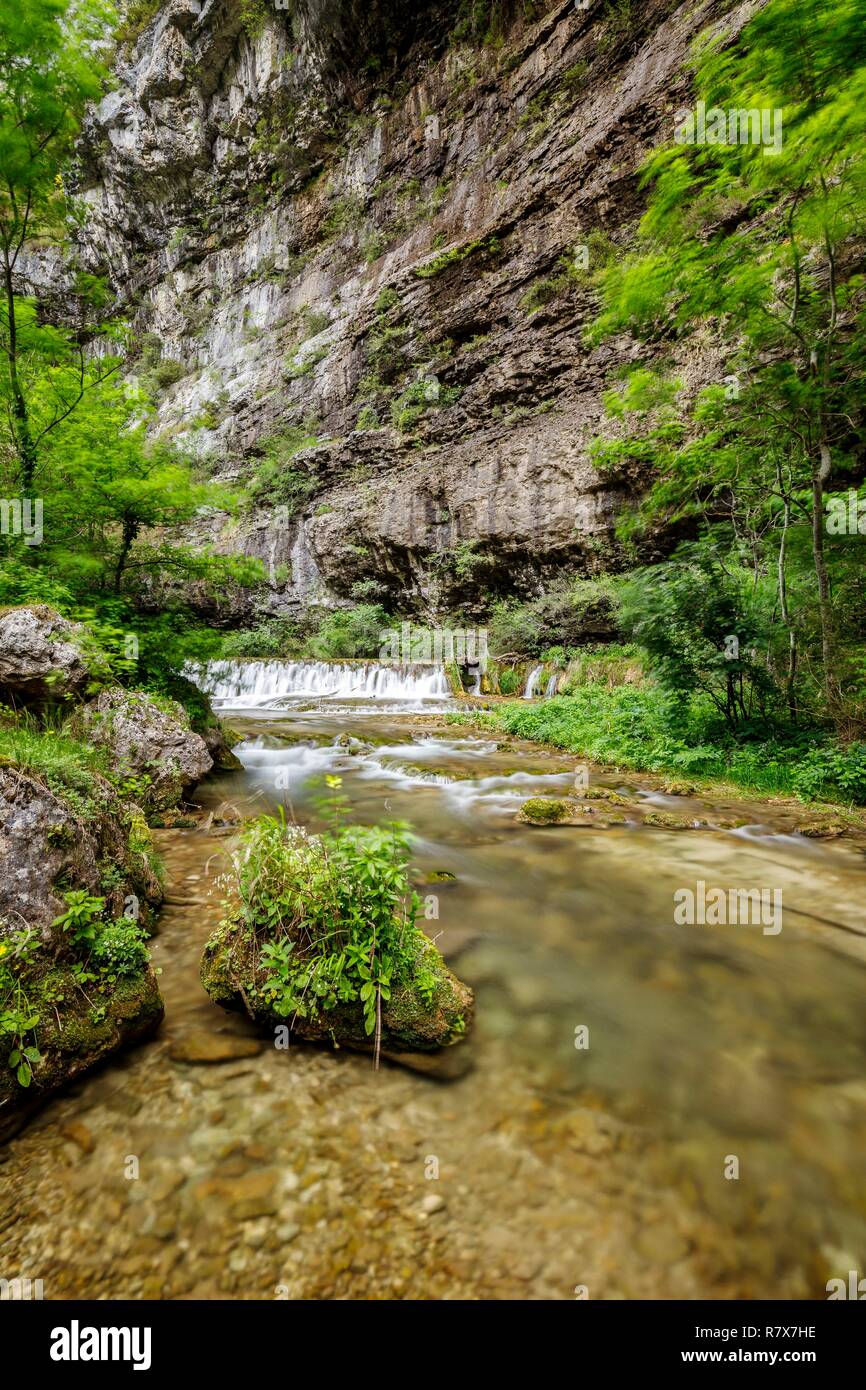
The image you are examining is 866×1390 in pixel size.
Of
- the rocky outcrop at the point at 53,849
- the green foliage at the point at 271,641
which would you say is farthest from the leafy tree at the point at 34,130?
the green foliage at the point at 271,641

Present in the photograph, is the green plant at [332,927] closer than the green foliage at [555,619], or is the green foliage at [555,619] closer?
the green plant at [332,927]

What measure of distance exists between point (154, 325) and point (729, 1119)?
1853 inches

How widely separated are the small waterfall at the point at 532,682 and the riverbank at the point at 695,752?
14.3ft

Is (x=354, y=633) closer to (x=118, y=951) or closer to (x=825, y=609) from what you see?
(x=825, y=609)

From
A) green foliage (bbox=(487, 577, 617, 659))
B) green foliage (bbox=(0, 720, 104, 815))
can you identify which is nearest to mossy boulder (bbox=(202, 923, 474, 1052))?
green foliage (bbox=(0, 720, 104, 815))

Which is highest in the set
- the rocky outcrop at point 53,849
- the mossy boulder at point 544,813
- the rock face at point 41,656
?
the rock face at point 41,656

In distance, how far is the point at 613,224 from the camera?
15531 mm

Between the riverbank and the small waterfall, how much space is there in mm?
4350

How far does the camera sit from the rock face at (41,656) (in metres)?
4.17

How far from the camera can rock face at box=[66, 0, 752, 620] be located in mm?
15875

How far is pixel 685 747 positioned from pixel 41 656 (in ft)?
25.2

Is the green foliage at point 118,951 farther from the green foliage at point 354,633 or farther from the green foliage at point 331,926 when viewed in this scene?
the green foliage at point 354,633

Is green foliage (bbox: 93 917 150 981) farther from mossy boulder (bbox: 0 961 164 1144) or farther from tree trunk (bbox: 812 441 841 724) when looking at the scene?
tree trunk (bbox: 812 441 841 724)

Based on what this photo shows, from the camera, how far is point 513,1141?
1902mm
